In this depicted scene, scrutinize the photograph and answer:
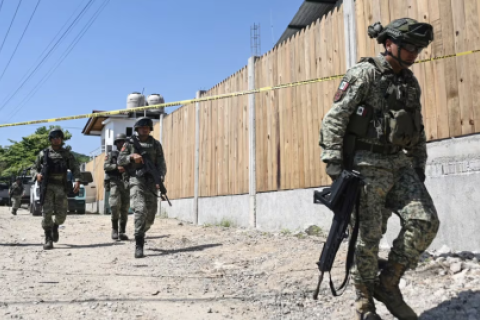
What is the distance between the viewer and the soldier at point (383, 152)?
2596 mm

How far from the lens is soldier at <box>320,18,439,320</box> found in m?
2.60

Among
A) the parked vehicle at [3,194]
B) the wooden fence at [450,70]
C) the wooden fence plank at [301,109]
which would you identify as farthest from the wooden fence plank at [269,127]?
the parked vehicle at [3,194]

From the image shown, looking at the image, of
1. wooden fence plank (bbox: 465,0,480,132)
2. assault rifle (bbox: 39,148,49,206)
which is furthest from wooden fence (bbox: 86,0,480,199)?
assault rifle (bbox: 39,148,49,206)

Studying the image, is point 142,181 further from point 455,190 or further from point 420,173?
point 420,173

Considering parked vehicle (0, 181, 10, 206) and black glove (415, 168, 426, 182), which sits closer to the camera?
black glove (415, 168, 426, 182)

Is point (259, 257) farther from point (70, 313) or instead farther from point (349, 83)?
point (349, 83)

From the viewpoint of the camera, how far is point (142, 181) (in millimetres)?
6031

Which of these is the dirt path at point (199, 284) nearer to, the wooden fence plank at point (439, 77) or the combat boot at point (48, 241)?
the combat boot at point (48, 241)

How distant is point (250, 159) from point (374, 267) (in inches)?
189

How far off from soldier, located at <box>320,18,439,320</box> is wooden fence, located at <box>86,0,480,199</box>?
1624 millimetres

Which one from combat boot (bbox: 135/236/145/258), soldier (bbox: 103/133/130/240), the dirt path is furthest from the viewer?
soldier (bbox: 103/133/130/240)

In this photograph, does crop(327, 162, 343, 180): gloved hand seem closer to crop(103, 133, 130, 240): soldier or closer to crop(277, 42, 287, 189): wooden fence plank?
crop(277, 42, 287, 189): wooden fence plank

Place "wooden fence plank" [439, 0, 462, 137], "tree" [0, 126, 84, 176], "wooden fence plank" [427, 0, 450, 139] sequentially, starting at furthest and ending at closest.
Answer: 1. "tree" [0, 126, 84, 176]
2. "wooden fence plank" [427, 0, 450, 139]
3. "wooden fence plank" [439, 0, 462, 137]

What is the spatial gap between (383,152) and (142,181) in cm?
397
